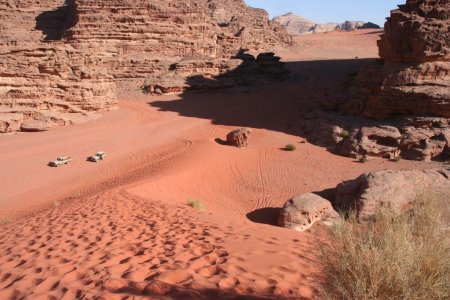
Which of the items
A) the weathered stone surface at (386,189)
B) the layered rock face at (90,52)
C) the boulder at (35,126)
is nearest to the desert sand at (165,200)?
the boulder at (35,126)

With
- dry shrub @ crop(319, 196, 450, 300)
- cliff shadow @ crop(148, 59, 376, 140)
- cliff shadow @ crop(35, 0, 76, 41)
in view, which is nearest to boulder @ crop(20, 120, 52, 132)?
cliff shadow @ crop(148, 59, 376, 140)

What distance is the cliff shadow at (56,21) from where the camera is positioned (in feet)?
93.6

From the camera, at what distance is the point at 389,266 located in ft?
9.32

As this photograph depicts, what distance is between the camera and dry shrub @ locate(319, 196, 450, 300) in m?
2.78

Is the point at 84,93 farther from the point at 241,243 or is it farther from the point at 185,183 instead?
the point at 241,243

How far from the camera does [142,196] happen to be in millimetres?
9250

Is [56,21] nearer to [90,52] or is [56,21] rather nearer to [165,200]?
[90,52]

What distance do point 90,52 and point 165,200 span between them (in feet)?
41.4

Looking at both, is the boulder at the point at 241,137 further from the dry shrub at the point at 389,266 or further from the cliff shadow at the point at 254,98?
the dry shrub at the point at 389,266

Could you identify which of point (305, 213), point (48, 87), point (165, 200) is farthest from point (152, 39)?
point (305, 213)

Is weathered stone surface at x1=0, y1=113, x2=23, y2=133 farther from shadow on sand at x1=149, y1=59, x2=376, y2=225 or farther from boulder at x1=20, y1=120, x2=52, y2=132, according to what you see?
shadow on sand at x1=149, y1=59, x2=376, y2=225

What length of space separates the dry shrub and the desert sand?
51 cm

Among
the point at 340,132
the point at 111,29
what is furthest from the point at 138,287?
the point at 111,29

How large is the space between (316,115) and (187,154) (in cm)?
646
